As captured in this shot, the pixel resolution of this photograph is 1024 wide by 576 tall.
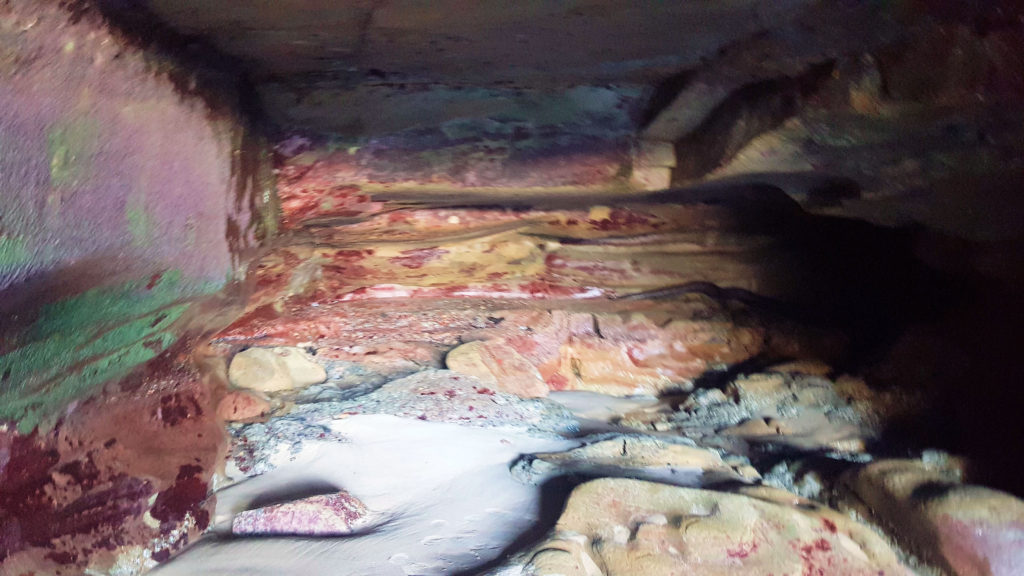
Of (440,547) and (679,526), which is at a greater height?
(679,526)

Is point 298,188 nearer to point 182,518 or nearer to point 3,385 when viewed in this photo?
point 3,385

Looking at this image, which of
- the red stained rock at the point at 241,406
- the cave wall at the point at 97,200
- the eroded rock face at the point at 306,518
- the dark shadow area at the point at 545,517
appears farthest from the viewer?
the red stained rock at the point at 241,406

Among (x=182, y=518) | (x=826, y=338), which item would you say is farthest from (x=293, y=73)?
(x=826, y=338)

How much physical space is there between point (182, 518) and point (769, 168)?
1.96 m

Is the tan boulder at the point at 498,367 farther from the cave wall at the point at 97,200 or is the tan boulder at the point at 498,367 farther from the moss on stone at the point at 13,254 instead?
the moss on stone at the point at 13,254

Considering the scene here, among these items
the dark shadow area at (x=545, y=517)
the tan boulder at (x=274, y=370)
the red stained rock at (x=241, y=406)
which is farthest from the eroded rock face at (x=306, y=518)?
the tan boulder at (x=274, y=370)

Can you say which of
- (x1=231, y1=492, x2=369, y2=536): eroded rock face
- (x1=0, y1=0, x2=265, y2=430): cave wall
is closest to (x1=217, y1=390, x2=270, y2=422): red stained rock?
(x1=231, y1=492, x2=369, y2=536): eroded rock face

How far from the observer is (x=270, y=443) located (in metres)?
2.33

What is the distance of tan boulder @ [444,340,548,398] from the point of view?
8.23ft

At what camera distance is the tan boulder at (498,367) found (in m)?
2.51

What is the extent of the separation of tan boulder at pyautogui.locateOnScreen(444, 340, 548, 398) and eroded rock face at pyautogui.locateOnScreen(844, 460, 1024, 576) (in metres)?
1.27

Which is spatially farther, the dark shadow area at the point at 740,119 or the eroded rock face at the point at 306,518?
the eroded rock face at the point at 306,518

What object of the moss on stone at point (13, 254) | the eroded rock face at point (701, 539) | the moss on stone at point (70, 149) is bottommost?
the eroded rock face at point (701, 539)

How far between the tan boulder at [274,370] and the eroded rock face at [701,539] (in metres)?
1.38
